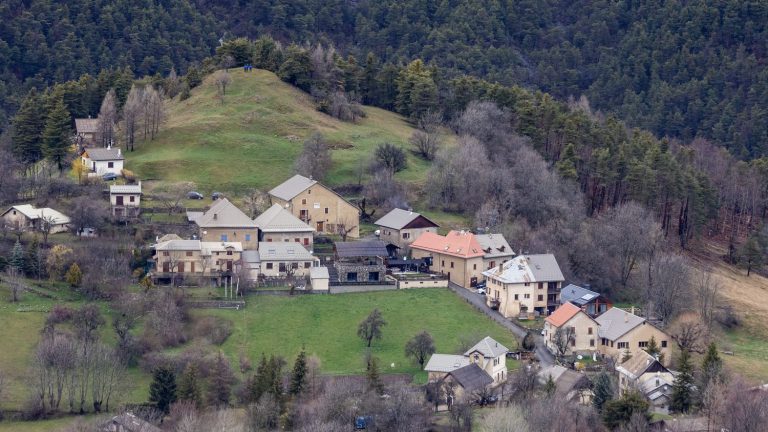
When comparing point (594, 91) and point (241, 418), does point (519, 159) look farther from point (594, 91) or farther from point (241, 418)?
point (594, 91)

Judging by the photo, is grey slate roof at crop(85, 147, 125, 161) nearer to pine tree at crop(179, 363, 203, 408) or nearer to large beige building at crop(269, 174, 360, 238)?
large beige building at crop(269, 174, 360, 238)

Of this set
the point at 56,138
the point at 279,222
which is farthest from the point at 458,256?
the point at 56,138

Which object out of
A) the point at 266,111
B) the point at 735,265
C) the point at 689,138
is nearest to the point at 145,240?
the point at 266,111

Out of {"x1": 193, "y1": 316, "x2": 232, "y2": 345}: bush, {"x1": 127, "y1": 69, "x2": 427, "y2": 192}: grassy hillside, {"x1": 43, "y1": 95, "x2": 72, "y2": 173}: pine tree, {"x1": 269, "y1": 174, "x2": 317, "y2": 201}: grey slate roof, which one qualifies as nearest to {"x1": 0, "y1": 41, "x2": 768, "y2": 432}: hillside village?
{"x1": 193, "y1": 316, "x2": 232, "y2": 345}: bush

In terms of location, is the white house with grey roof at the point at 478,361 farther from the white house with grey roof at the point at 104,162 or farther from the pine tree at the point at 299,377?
the white house with grey roof at the point at 104,162

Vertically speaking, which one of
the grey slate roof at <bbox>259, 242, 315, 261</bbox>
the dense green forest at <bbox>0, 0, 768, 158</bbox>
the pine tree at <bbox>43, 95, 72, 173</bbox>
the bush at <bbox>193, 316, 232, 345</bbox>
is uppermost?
the dense green forest at <bbox>0, 0, 768, 158</bbox>

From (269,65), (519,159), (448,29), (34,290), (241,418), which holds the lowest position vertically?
(241,418)
